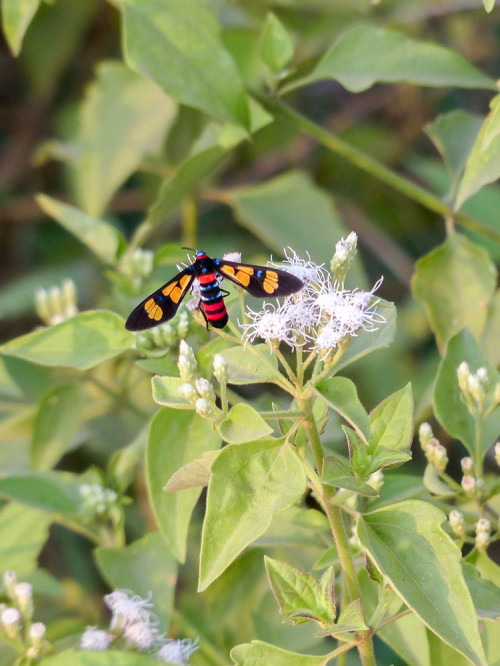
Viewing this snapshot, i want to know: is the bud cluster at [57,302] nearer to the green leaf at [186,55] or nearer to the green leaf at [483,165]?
the green leaf at [186,55]

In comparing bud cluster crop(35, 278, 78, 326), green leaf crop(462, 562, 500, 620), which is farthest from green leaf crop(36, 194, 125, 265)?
green leaf crop(462, 562, 500, 620)

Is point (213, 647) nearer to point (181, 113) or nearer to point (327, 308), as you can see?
point (327, 308)

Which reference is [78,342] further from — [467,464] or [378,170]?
[378,170]

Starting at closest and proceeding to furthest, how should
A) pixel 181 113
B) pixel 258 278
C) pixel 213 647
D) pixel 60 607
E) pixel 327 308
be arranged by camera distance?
pixel 327 308 → pixel 258 278 → pixel 213 647 → pixel 60 607 → pixel 181 113

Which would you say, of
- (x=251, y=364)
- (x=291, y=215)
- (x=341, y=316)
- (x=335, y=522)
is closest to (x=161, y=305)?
(x=251, y=364)

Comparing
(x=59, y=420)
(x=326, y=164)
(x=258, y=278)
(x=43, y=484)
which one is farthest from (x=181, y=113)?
(x=258, y=278)

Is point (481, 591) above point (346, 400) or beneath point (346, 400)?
beneath
